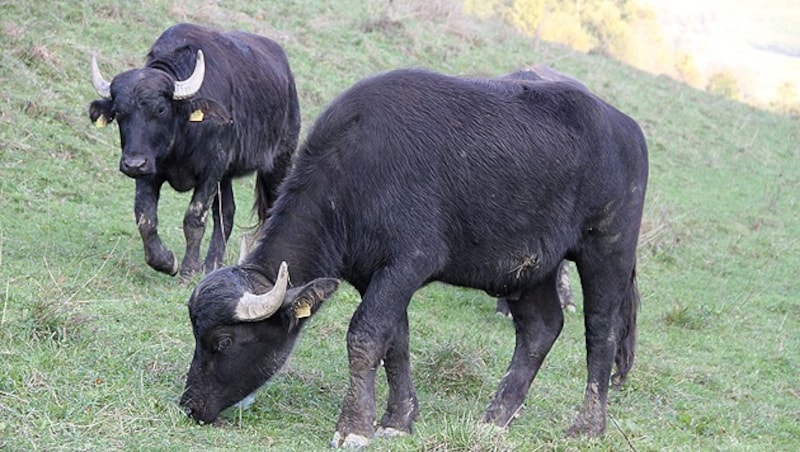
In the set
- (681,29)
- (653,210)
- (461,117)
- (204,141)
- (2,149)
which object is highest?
(461,117)

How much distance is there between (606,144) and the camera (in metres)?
6.55

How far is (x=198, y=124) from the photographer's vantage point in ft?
30.5

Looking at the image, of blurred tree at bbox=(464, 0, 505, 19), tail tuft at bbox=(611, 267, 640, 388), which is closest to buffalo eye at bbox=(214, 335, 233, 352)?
tail tuft at bbox=(611, 267, 640, 388)

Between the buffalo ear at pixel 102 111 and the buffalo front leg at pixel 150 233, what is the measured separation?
59cm

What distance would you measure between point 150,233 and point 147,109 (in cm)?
104

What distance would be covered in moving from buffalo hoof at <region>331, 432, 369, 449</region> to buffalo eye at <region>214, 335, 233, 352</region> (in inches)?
30.5

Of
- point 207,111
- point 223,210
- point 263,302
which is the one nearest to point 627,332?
point 263,302

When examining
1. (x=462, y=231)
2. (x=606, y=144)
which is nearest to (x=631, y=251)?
(x=606, y=144)

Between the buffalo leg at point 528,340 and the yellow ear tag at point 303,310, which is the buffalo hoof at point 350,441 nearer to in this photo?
the yellow ear tag at point 303,310

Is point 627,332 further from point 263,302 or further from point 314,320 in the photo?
point 263,302

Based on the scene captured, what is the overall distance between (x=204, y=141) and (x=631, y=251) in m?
4.25

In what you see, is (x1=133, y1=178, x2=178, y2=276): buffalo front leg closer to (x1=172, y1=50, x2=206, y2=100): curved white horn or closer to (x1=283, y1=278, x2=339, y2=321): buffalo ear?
(x1=172, y1=50, x2=206, y2=100): curved white horn

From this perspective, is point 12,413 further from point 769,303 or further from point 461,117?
point 769,303

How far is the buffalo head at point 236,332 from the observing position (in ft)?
18.7
